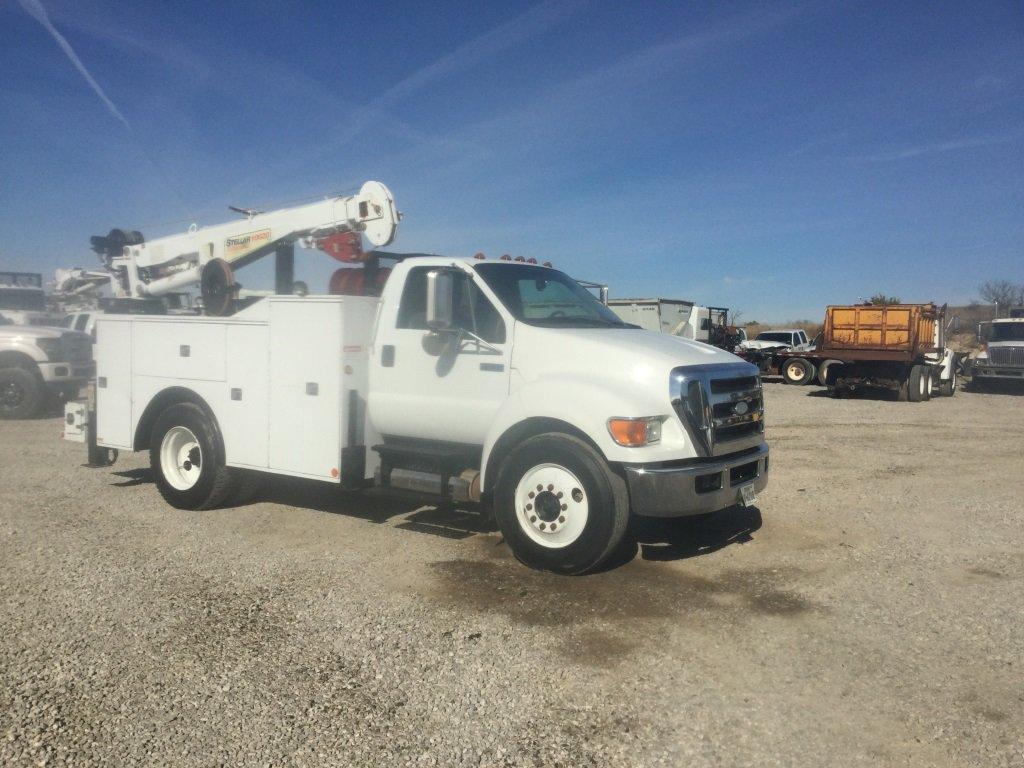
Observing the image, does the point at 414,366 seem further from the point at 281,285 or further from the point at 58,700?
the point at 58,700

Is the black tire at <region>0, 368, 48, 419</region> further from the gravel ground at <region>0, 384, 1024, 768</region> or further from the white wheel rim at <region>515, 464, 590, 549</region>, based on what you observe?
the white wheel rim at <region>515, 464, 590, 549</region>

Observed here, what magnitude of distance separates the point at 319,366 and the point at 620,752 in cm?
420

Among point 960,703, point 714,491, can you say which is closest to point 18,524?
point 714,491

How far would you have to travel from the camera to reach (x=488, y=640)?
173 inches

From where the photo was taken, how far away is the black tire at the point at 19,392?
14.2 meters

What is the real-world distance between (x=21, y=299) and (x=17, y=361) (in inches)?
173

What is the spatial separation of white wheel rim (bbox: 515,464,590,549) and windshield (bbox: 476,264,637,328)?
1.21m

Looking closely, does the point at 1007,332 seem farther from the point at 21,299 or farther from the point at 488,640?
the point at 21,299

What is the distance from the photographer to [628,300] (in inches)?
1028

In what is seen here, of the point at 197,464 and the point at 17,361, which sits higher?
the point at 17,361

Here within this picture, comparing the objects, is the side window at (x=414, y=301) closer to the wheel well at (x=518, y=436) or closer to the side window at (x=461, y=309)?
the side window at (x=461, y=309)

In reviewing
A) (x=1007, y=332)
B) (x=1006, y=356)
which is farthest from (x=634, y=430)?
(x=1007, y=332)

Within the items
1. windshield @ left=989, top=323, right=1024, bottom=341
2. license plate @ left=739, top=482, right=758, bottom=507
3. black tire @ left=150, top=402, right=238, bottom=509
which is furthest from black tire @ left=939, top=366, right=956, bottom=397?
black tire @ left=150, top=402, right=238, bottom=509

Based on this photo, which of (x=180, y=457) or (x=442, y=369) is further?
(x=180, y=457)
